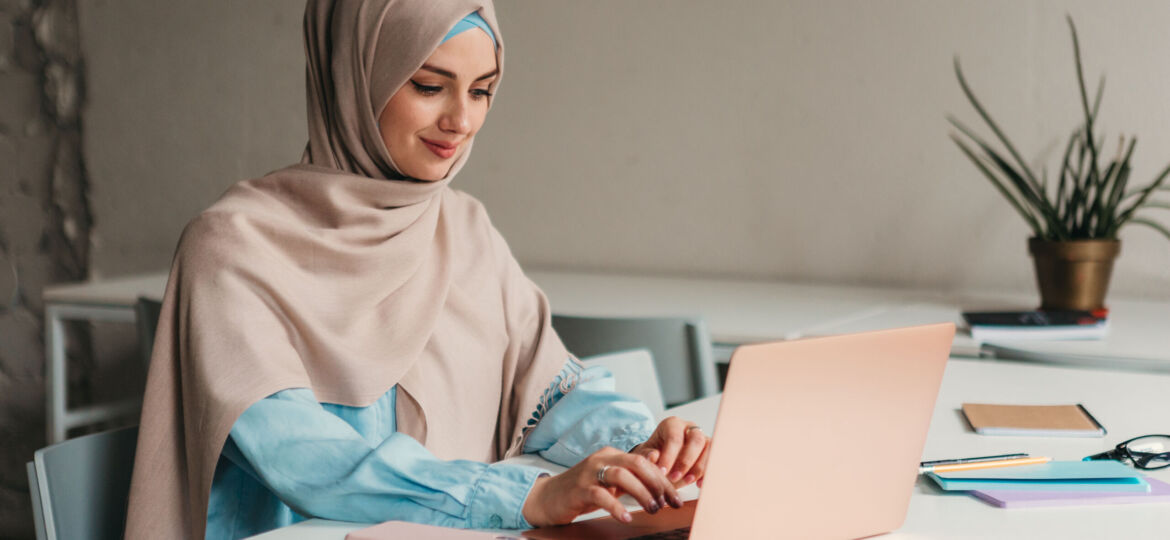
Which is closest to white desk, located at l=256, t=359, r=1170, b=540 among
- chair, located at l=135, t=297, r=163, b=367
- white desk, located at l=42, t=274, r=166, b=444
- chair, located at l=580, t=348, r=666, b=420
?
chair, located at l=580, t=348, r=666, b=420

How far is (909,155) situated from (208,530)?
72.3 inches

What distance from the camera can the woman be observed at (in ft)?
3.22

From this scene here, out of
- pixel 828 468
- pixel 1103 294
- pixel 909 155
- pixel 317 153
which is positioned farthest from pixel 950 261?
pixel 828 468

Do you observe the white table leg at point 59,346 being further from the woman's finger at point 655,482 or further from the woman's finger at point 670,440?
the woman's finger at point 655,482

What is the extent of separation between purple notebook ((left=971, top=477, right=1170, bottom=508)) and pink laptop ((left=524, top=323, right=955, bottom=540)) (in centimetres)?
12

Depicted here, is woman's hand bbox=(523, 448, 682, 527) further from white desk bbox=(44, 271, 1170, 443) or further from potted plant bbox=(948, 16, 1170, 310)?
potted plant bbox=(948, 16, 1170, 310)

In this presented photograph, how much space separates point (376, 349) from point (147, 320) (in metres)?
0.87

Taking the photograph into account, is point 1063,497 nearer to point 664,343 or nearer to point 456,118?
point 456,118

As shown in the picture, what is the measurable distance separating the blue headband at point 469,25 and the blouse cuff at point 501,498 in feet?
1.66

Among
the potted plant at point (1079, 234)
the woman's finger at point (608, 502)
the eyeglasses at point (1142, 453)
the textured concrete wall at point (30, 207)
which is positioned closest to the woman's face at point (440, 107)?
the woman's finger at point (608, 502)

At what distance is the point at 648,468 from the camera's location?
2.95ft

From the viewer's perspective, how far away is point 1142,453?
3.70 feet

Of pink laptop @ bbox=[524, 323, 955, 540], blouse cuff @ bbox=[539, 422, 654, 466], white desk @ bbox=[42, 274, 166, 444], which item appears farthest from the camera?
white desk @ bbox=[42, 274, 166, 444]

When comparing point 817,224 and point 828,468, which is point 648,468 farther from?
point 817,224
